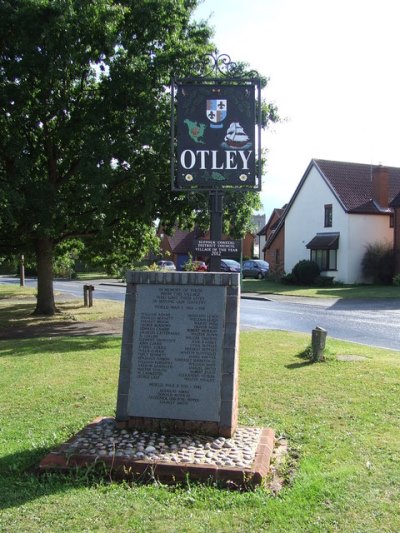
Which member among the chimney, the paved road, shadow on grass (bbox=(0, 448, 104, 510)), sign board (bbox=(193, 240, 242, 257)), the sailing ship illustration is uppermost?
the chimney

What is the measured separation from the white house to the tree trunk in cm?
2333

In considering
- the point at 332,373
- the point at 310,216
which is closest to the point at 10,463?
the point at 332,373

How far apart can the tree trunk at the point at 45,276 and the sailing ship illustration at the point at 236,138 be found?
12.7 meters

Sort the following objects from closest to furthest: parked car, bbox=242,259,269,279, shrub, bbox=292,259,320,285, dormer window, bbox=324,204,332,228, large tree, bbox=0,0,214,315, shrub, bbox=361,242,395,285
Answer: large tree, bbox=0,0,214,315
shrub, bbox=361,242,395,285
shrub, bbox=292,259,320,285
dormer window, bbox=324,204,332,228
parked car, bbox=242,259,269,279

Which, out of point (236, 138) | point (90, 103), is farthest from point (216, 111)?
point (90, 103)

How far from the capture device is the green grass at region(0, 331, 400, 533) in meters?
3.72

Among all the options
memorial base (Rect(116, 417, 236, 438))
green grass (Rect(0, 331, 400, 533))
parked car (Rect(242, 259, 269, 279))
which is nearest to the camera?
green grass (Rect(0, 331, 400, 533))

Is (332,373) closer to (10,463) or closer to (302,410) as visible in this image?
(302,410)

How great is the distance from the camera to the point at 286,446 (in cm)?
523

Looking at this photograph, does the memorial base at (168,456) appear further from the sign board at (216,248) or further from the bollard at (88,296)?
the bollard at (88,296)

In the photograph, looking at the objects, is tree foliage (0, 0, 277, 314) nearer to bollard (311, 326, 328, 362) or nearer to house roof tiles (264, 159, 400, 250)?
bollard (311, 326, 328, 362)

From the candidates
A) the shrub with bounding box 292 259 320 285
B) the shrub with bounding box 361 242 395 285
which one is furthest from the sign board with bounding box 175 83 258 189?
the shrub with bounding box 361 242 395 285

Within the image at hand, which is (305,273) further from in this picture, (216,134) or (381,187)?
(216,134)

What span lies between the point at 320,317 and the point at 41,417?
13754mm
